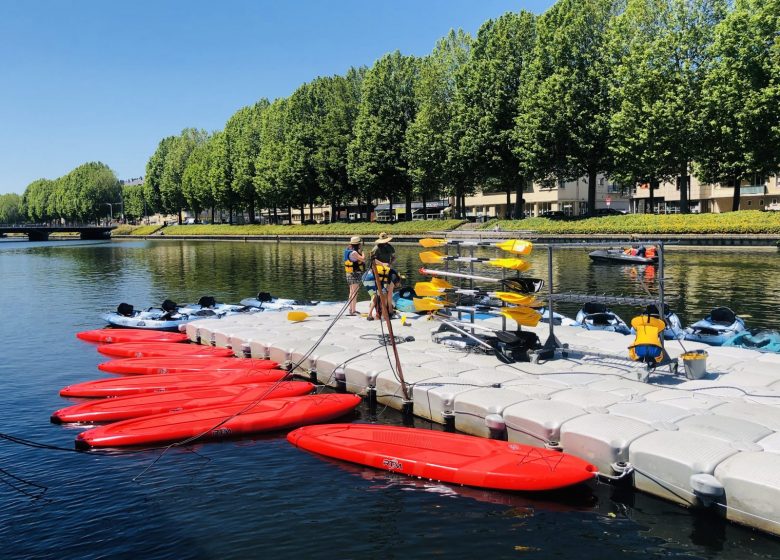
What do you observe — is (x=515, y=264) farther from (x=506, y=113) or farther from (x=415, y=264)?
(x=506, y=113)

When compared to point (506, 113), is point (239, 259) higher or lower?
lower

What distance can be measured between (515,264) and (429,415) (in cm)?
Answer: 369

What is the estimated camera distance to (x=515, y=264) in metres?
13.3

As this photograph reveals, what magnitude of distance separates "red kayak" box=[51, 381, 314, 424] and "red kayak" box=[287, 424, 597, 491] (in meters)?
2.34

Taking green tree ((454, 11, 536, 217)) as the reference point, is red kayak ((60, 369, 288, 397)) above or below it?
below

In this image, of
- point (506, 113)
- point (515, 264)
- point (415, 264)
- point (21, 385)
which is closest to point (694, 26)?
point (506, 113)

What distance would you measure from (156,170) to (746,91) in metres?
131

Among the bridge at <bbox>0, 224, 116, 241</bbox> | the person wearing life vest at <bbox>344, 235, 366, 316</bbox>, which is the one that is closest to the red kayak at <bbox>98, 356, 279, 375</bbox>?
the person wearing life vest at <bbox>344, 235, 366, 316</bbox>

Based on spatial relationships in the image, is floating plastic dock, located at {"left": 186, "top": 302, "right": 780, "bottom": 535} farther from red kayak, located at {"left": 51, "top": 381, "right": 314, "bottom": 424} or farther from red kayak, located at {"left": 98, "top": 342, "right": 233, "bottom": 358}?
red kayak, located at {"left": 51, "top": 381, "right": 314, "bottom": 424}

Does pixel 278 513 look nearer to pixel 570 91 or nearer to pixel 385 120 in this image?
pixel 570 91

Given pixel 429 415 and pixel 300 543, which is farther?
pixel 429 415

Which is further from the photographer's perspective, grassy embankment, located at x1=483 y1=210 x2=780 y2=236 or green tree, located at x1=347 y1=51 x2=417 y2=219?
green tree, located at x1=347 y1=51 x2=417 y2=219

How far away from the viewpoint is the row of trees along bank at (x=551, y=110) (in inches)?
2032

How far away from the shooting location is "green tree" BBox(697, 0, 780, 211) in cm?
4931
